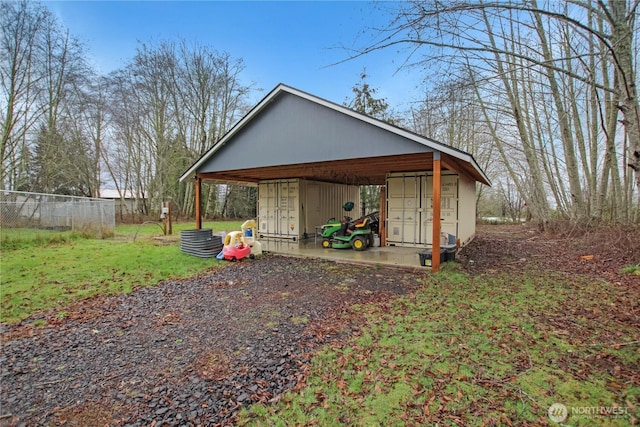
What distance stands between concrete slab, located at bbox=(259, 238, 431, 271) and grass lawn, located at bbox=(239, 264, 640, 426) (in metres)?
2.78

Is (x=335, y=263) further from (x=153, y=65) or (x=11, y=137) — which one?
(x=153, y=65)

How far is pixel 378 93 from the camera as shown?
19.2 metres

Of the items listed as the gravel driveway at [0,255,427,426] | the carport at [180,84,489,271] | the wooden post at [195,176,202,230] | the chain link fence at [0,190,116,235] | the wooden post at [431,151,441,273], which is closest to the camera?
the gravel driveway at [0,255,427,426]

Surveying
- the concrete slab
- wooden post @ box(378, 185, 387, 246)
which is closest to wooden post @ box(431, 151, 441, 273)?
the concrete slab

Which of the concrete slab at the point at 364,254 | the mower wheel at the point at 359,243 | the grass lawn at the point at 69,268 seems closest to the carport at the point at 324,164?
the concrete slab at the point at 364,254

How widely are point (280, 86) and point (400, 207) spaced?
17.1 ft

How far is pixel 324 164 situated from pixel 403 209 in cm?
322

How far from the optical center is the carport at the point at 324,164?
6570 mm

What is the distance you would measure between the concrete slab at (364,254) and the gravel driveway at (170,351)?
1.65 metres

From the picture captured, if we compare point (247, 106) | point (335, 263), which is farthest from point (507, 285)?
point (247, 106)

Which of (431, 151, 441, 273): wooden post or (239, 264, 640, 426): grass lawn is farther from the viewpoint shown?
(431, 151, 441, 273): wooden post

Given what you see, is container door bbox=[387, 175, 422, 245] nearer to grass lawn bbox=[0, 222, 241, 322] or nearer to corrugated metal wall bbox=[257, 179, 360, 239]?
corrugated metal wall bbox=[257, 179, 360, 239]

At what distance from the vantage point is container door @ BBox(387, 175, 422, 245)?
9.55 m

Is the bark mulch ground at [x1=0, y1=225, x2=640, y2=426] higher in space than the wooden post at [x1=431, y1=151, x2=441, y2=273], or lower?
lower
